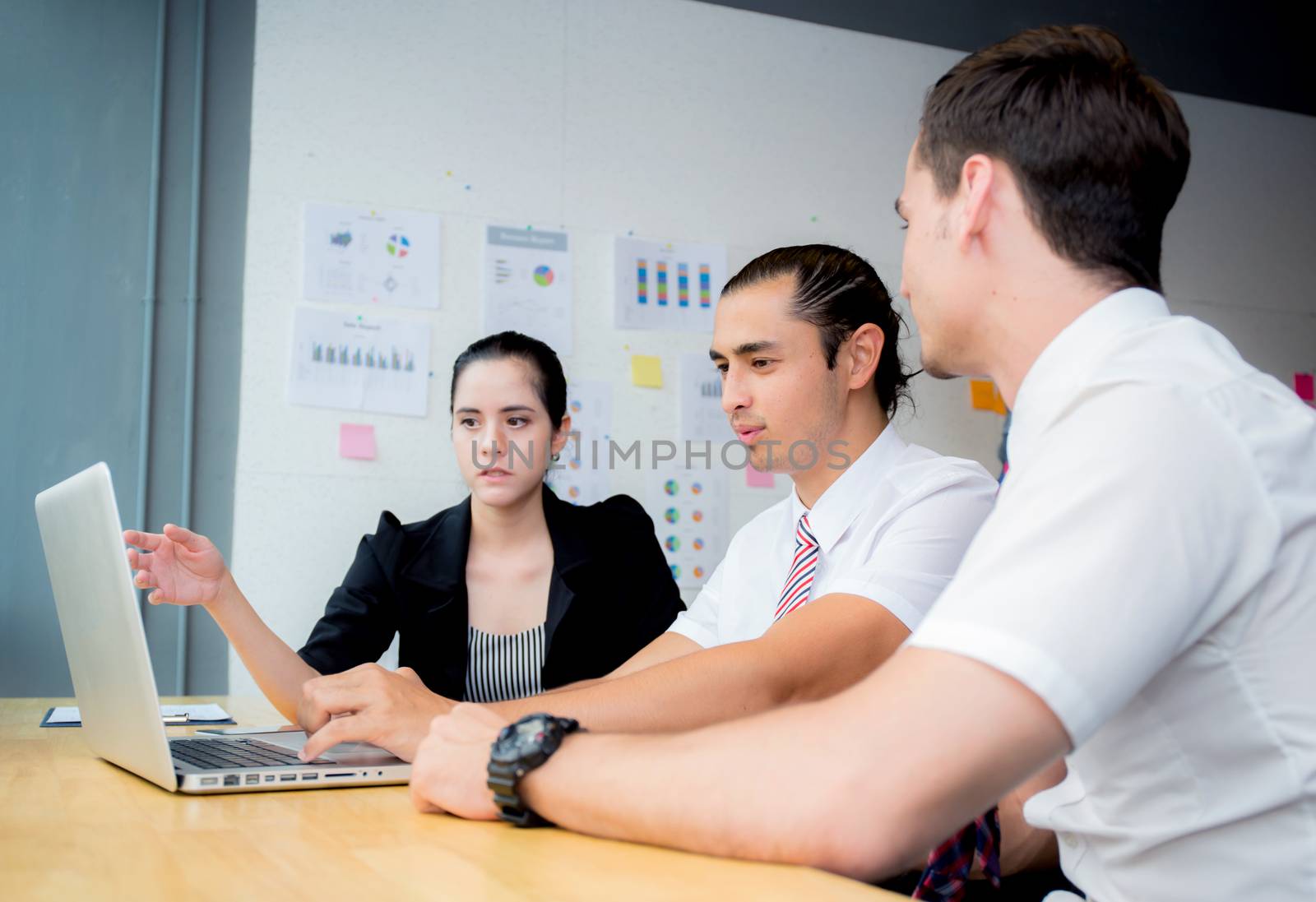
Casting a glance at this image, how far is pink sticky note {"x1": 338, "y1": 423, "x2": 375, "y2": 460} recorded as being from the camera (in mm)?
2705

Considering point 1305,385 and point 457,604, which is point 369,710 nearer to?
point 457,604

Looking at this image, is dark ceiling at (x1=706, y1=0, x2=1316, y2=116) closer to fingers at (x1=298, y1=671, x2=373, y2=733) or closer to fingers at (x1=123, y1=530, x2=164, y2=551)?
fingers at (x1=123, y1=530, x2=164, y2=551)

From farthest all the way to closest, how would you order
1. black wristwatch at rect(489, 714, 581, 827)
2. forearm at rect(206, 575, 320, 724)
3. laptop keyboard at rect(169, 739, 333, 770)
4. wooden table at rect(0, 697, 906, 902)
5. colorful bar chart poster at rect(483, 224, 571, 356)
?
colorful bar chart poster at rect(483, 224, 571, 356)
forearm at rect(206, 575, 320, 724)
laptop keyboard at rect(169, 739, 333, 770)
black wristwatch at rect(489, 714, 581, 827)
wooden table at rect(0, 697, 906, 902)

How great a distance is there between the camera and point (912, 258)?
978 millimetres

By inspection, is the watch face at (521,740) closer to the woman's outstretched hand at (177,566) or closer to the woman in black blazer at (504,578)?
the woman's outstretched hand at (177,566)

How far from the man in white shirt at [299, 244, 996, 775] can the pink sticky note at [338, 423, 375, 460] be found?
89cm

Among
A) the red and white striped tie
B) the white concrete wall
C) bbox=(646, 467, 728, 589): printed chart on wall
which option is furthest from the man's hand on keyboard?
bbox=(646, 467, 728, 589): printed chart on wall

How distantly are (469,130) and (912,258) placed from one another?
2.16 metres

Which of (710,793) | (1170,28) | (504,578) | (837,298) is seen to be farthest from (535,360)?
(1170,28)

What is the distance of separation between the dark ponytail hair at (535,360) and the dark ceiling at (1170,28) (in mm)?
1475

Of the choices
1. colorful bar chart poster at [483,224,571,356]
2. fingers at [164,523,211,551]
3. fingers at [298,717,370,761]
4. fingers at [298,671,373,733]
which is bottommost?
fingers at [298,717,370,761]

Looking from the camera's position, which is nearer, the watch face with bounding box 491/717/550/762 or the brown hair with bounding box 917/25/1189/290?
the watch face with bounding box 491/717/550/762

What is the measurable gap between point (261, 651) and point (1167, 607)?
1.33m

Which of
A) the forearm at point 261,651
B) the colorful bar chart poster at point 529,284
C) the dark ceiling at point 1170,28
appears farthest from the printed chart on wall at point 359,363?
the dark ceiling at point 1170,28
